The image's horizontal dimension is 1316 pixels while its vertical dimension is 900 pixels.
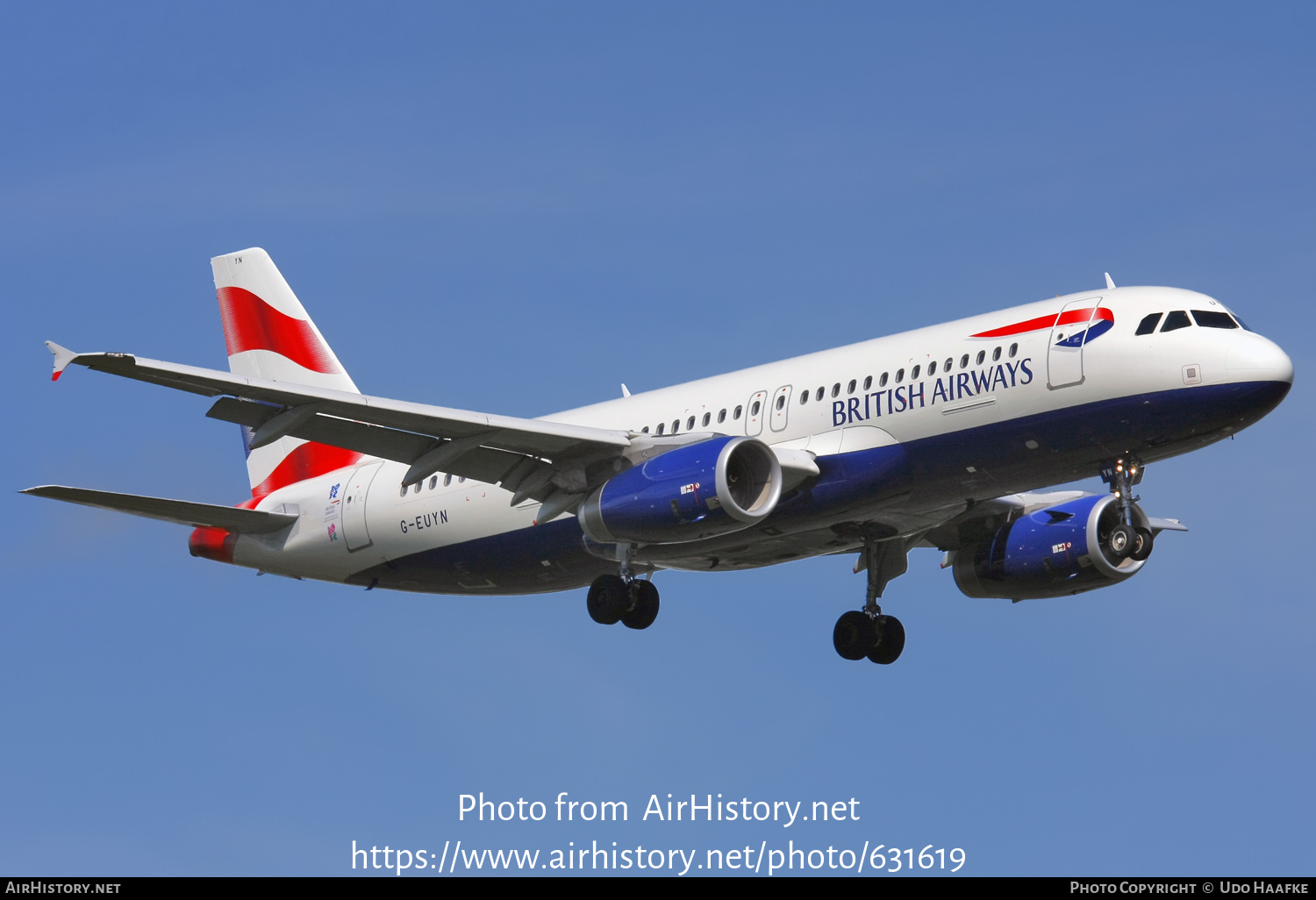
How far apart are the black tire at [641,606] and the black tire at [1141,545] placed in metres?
10.3

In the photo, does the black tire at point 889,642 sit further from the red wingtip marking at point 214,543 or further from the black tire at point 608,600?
the red wingtip marking at point 214,543

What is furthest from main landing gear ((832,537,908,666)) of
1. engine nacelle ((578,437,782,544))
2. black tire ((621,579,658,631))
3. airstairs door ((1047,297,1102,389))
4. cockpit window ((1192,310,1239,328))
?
cockpit window ((1192,310,1239,328))

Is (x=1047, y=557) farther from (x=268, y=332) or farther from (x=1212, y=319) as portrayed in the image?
(x=268, y=332)

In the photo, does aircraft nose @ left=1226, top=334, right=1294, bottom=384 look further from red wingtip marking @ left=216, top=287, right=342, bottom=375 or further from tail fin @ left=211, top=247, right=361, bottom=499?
red wingtip marking @ left=216, top=287, right=342, bottom=375

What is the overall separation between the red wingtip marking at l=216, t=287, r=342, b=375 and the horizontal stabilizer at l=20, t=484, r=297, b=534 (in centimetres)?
514

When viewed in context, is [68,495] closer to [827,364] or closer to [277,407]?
[277,407]

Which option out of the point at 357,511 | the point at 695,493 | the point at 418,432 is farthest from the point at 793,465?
the point at 357,511

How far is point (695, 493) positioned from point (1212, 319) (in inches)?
393

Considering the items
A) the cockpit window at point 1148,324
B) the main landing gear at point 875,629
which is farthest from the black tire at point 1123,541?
the main landing gear at point 875,629

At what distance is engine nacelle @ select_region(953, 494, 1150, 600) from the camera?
40.4 meters

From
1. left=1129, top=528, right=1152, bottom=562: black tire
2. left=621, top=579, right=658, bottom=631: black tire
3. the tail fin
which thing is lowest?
left=1129, top=528, right=1152, bottom=562: black tire

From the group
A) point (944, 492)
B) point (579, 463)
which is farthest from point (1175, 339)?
point (579, 463)

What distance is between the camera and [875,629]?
42.6 metres

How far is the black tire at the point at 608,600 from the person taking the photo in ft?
129
